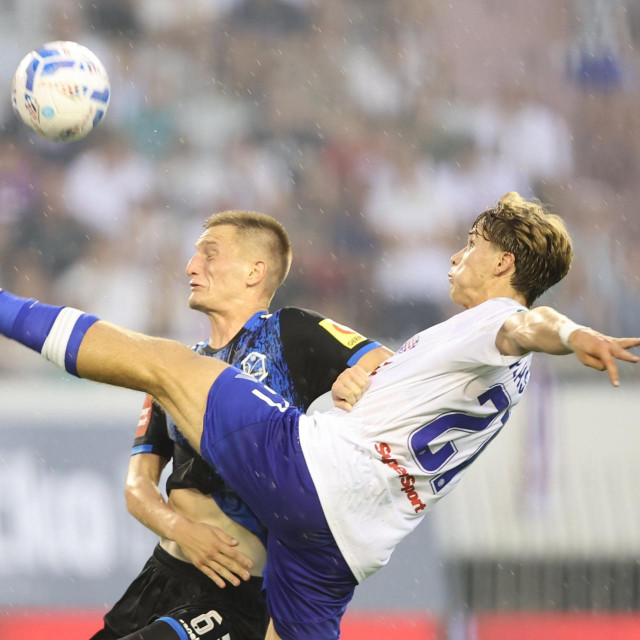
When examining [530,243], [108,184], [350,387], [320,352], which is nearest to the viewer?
[350,387]

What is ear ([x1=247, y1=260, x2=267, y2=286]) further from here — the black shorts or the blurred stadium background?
the blurred stadium background

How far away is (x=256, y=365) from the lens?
381 centimetres

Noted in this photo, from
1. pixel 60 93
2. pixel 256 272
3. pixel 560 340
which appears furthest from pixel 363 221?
pixel 560 340

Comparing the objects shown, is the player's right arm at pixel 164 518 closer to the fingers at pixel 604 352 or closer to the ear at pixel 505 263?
the ear at pixel 505 263

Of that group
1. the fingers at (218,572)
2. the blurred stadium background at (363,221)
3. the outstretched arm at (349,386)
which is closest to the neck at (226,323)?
the outstretched arm at (349,386)

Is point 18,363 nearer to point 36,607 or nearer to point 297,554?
point 36,607

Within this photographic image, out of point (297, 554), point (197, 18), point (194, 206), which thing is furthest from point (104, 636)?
point (197, 18)

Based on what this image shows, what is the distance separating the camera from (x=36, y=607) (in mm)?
6461

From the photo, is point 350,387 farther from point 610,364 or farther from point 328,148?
point 328,148

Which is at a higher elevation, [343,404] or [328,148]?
[328,148]

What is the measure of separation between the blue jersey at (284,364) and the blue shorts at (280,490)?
0.29 meters

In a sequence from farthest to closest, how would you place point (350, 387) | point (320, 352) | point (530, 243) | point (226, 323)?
1. point (226, 323)
2. point (320, 352)
3. point (530, 243)
4. point (350, 387)

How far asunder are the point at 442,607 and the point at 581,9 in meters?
5.05

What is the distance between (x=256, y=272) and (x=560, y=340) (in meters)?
1.64
